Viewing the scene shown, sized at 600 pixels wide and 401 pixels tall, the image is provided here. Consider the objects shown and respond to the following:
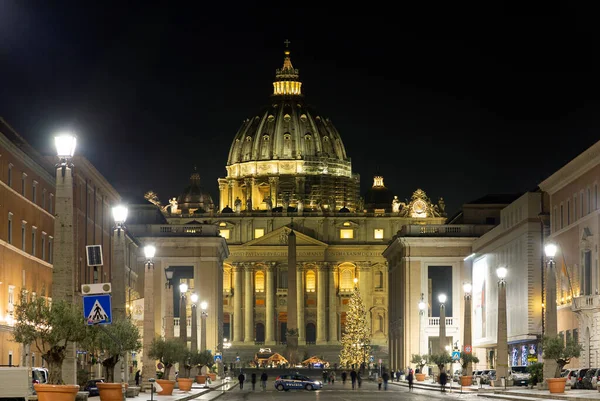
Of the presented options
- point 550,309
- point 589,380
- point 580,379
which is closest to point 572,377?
point 580,379

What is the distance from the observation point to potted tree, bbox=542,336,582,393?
60562 millimetres

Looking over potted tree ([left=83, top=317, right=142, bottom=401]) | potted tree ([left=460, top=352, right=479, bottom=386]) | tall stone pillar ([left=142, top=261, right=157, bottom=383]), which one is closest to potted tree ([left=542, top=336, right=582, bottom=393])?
tall stone pillar ([left=142, top=261, right=157, bottom=383])

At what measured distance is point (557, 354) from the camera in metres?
62.8

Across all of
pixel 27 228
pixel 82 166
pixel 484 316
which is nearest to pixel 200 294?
pixel 484 316

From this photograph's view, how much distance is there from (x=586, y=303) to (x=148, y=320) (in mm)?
27434

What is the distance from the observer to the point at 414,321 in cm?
14088

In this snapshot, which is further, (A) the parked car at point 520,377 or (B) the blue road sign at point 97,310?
(A) the parked car at point 520,377

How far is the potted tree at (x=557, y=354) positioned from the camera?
199 feet

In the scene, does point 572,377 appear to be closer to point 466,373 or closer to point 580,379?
point 580,379

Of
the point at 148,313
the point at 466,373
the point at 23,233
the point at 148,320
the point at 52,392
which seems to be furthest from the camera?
the point at 466,373

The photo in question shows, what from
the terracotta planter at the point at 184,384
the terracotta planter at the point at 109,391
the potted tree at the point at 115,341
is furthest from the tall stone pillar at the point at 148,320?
the terracotta planter at the point at 184,384

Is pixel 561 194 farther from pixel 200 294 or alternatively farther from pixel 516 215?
pixel 200 294

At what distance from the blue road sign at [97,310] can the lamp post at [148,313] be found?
16204 millimetres

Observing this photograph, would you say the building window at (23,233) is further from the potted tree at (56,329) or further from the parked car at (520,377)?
the potted tree at (56,329)
